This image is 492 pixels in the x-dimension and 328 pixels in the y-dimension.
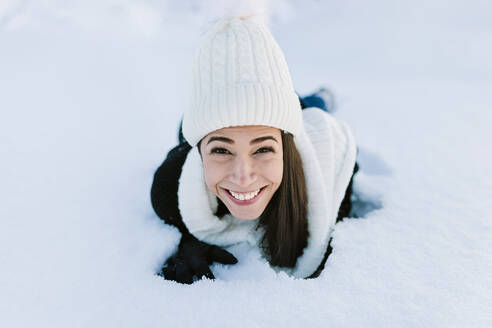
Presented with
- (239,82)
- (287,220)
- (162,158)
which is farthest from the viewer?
(162,158)

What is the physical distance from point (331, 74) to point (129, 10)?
2.00m

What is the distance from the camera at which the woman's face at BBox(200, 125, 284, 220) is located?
3.26ft

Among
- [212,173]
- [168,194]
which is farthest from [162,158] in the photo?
[212,173]

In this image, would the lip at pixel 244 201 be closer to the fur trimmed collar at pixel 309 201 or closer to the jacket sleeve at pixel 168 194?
the fur trimmed collar at pixel 309 201

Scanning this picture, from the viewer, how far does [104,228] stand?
3.63 ft

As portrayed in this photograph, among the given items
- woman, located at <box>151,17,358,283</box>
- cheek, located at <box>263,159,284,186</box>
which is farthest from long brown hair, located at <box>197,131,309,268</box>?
cheek, located at <box>263,159,284,186</box>

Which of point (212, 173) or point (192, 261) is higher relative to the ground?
point (212, 173)

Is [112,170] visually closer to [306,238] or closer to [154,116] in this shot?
[154,116]

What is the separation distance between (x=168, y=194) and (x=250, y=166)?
0.41 m

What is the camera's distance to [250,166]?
101 centimetres

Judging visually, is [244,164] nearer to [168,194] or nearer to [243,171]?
[243,171]

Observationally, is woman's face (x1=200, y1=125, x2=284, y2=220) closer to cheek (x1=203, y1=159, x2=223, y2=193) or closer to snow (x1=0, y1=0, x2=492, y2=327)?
cheek (x1=203, y1=159, x2=223, y2=193)

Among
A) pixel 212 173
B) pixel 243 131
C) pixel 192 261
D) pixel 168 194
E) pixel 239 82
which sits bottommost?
pixel 192 261

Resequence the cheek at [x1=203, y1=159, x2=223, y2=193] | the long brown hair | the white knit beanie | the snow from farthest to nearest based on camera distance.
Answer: the long brown hair → the cheek at [x1=203, y1=159, x2=223, y2=193] → the white knit beanie → the snow
